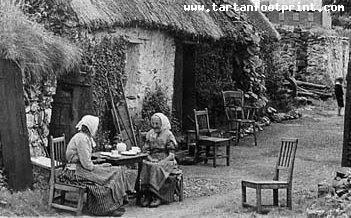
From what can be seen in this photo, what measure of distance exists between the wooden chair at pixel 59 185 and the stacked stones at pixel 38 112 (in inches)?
34.1

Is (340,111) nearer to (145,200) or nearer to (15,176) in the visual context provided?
(145,200)

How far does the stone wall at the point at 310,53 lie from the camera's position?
25.6 metres

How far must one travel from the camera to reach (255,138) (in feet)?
49.8

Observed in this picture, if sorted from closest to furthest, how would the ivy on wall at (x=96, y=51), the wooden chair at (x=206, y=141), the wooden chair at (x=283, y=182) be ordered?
the wooden chair at (x=283, y=182), the ivy on wall at (x=96, y=51), the wooden chair at (x=206, y=141)

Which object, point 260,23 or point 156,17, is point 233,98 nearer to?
point 156,17

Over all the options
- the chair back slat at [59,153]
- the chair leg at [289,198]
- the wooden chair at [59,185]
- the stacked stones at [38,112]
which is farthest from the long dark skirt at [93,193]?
the chair leg at [289,198]

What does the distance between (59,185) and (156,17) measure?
564cm

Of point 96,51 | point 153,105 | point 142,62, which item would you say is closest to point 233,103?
point 153,105

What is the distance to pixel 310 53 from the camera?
26.0 metres

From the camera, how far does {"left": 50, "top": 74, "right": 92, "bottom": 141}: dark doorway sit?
34.1 ft

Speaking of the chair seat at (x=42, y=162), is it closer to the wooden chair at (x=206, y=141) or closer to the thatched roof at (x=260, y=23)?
the wooden chair at (x=206, y=141)

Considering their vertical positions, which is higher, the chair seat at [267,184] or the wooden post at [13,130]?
the wooden post at [13,130]

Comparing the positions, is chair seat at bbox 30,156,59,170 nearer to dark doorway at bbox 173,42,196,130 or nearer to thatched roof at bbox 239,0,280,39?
dark doorway at bbox 173,42,196,130

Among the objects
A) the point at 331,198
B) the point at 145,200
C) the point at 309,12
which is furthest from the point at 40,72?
the point at 309,12
